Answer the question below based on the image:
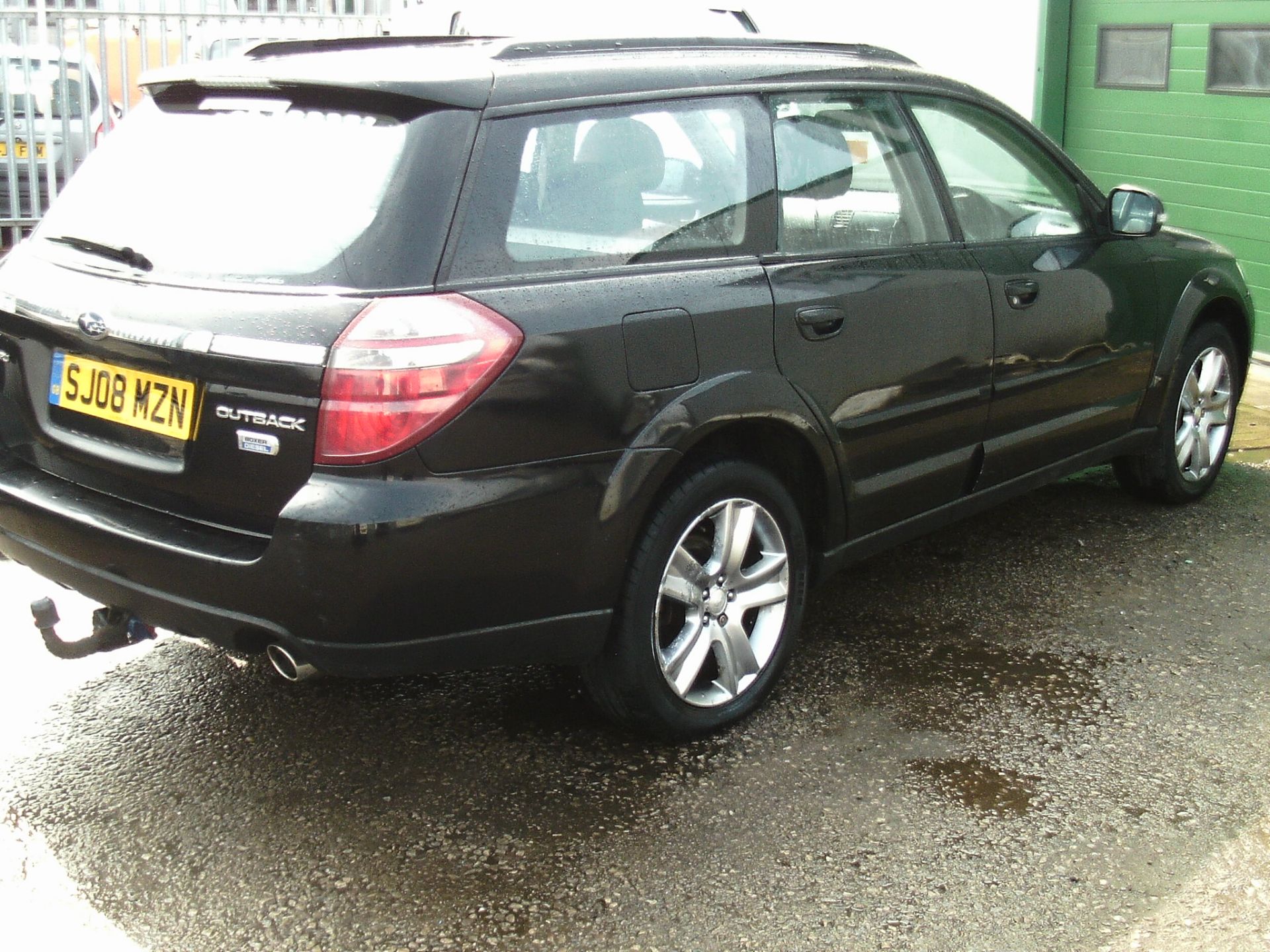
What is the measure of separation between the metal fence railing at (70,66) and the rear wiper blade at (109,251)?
6366 millimetres

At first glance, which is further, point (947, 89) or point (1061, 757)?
point (947, 89)

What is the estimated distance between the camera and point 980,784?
342 cm

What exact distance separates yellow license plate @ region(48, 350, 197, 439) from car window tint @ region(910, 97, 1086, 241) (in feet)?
7.47

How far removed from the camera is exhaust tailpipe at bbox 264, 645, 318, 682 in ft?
9.74

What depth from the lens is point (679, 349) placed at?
3268 millimetres

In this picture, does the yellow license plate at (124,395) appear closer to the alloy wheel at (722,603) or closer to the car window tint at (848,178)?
the alloy wheel at (722,603)

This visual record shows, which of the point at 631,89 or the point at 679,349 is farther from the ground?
the point at 631,89

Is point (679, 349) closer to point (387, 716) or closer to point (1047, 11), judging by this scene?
point (387, 716)

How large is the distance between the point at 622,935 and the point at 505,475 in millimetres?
947

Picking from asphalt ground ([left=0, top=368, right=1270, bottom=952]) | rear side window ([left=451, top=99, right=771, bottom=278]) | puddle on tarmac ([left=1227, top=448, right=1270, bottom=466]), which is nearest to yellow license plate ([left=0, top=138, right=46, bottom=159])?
asphalt ground ([left=0, top=368, right=1270, bottom=952])

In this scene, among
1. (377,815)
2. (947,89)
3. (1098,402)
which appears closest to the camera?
(377,815)

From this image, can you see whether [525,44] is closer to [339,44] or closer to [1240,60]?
[339,44]

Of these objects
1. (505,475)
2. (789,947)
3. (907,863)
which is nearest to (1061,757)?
(907,863)

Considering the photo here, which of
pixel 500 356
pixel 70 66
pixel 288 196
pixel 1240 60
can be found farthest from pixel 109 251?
pixel 70 66
